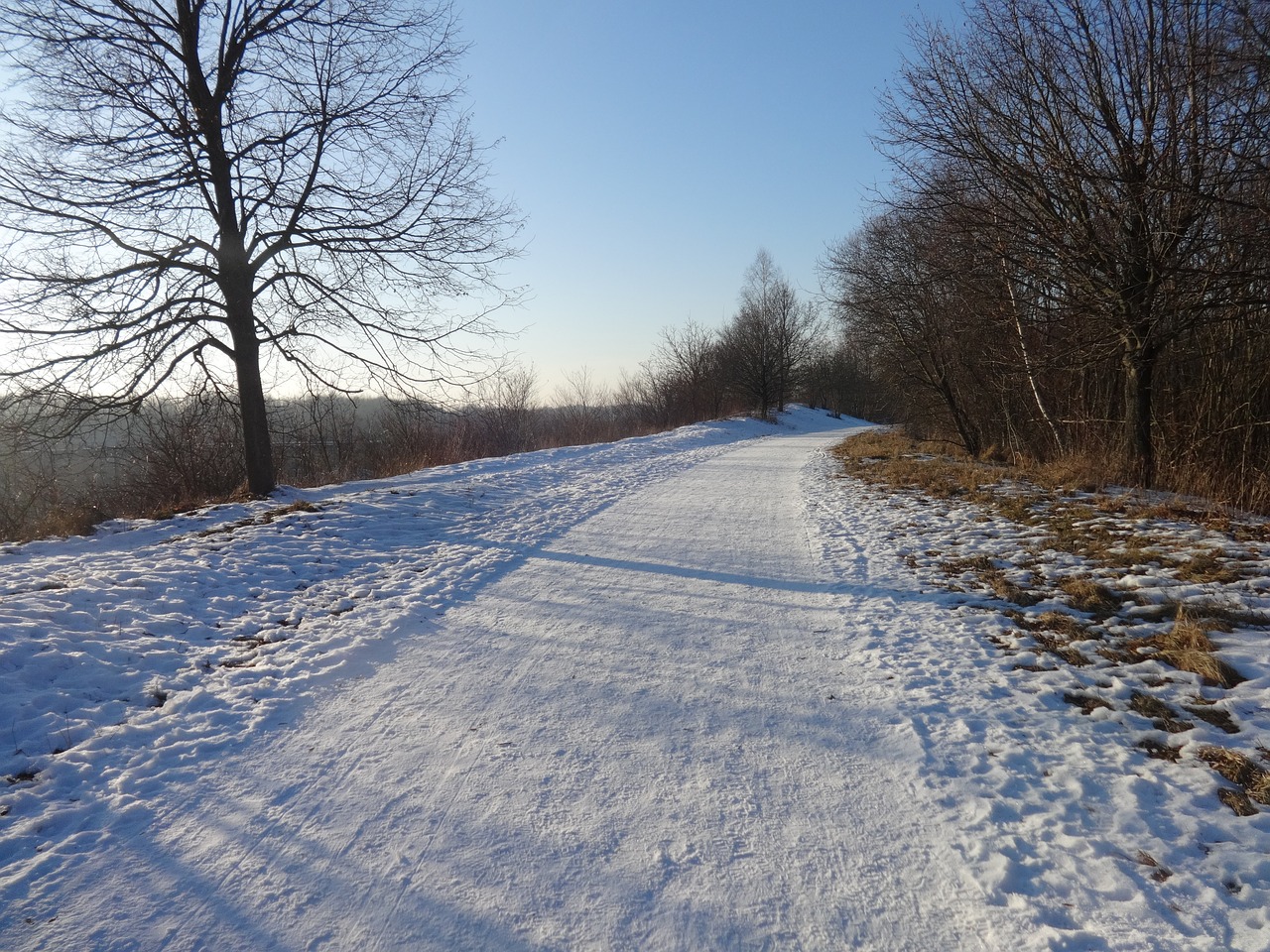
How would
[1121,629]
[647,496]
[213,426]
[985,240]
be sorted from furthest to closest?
[213,426]
[647,496]
[985,240]
[1121,629]

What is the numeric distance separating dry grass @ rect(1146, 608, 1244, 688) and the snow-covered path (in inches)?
75.5

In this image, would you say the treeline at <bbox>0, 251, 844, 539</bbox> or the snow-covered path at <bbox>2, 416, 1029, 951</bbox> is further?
the treeline at <bbox>0, 251, 844, 539</bbox>

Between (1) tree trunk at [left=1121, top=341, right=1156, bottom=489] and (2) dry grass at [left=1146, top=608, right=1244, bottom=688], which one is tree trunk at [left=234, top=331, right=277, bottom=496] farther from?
(1) tree trunk at [left=1121, top=341, right=1156, bottom=489]

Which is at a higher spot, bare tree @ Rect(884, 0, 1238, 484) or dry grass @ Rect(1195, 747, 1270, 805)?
bare tree @ Rect(884, 0, 1238, 484)

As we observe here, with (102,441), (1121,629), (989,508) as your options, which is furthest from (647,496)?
(102,441)

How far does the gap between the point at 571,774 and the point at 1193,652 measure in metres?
4.23

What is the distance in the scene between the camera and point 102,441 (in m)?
9.79

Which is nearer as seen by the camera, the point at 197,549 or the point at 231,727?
the point at 231,727

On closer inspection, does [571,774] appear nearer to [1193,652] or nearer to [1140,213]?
Answer: [1193,652]

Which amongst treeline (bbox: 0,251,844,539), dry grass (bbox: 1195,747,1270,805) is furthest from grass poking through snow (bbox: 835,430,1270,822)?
treeline (bbox: 0,251,844,539)

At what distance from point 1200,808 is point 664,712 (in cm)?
274

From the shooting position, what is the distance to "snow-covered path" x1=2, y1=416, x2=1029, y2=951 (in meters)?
2.56

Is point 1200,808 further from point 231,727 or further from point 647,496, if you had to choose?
point 647,496

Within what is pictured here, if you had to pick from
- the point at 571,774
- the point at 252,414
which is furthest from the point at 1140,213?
the point at 252,414
